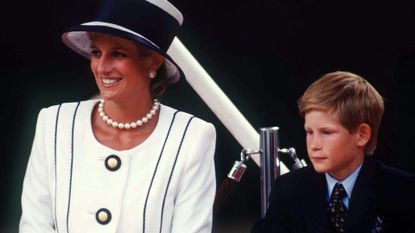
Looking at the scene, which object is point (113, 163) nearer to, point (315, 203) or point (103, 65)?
point (103, 65)

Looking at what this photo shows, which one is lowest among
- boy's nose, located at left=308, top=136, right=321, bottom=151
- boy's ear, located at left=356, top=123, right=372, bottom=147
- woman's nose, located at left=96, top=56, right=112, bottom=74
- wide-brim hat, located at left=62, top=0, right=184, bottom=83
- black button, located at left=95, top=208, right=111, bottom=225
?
black button, located at left=95, top=208, right=111, bottom=225

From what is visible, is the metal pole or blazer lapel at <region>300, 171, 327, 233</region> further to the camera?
the metal pole

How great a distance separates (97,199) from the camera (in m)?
2.91

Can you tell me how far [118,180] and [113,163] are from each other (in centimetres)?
5

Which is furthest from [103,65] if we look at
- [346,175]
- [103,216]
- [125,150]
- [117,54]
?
[346,175]

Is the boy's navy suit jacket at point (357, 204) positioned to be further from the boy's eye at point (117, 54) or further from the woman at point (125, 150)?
the boy's eye at point (117, 54)

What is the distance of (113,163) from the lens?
2910 millimetres

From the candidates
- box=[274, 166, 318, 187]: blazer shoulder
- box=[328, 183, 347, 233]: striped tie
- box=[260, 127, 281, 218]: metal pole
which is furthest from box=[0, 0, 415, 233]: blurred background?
box=[328, 183, 347, 233]: striped tie

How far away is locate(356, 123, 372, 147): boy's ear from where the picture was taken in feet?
9.34

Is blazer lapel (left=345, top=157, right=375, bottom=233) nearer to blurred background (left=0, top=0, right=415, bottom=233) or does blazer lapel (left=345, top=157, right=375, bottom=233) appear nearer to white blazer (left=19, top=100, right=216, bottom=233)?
Answer: white blazer (left=19, top=100, right=216, bottom=233)

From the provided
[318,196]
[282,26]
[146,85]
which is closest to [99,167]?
[146,85]

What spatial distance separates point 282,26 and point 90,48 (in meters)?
1.34

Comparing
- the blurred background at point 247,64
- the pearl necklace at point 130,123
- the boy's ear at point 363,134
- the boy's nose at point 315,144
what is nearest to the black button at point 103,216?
the pearl necklace at point 130,123

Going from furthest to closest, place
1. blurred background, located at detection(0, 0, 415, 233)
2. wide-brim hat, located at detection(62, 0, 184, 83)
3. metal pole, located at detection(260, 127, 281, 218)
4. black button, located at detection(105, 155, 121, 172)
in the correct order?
blurred background, located at detection(0, 0, 415, 233) < metal pole, located at detection(260, 127, 281, 218) < black button, located at detection(105, 155, 121, 172) < wide-brim hat, located at detection(62, 0, 184, 83)
